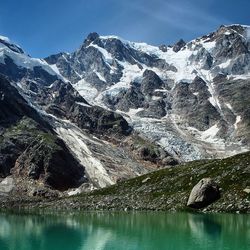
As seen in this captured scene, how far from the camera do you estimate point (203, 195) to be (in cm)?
8138

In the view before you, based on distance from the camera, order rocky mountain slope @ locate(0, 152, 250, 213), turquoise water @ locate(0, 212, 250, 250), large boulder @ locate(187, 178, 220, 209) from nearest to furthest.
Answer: turquoise water @ locate(0, 212, 250, 250), rocky mountain slope @ locate(0, 152, 250, 213), large boulder @ locate(187, 178, 220, 209)

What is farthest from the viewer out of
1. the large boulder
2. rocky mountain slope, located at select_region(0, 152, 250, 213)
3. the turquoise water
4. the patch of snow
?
the patch of snow

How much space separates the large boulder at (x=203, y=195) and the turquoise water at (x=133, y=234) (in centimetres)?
1355

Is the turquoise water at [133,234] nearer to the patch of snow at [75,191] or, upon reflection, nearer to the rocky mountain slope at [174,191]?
the rocky mountain slope at [174,191]

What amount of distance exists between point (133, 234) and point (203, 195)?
32087mm

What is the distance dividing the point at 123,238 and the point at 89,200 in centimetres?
5999

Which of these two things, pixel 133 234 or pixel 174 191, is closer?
pixel 133 234

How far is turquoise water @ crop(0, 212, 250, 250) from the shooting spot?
4278 cm

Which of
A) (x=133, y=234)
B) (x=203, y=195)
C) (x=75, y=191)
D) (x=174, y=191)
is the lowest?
(x=133, y=234)

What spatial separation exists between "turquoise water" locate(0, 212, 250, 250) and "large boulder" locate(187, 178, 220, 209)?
13.6 metres

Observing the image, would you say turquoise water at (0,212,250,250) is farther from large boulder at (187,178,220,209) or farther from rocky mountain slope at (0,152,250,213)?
large boulder at (187,178,220,209)

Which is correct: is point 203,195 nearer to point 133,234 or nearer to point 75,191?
point 133,234

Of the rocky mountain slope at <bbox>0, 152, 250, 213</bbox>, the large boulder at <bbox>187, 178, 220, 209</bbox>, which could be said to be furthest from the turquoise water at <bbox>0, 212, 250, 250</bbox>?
the large boulder at <bbox>187, 178, 220, 209</bbox>

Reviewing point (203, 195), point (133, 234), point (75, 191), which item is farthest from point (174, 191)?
point (75, 191)
